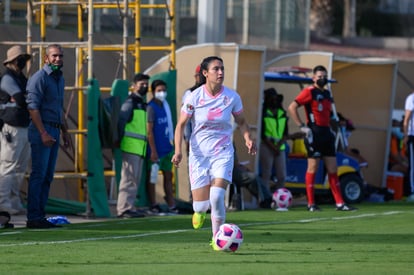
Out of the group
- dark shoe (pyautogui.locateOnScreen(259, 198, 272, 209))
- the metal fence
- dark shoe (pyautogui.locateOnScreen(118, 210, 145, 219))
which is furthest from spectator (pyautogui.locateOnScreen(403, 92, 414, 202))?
the metal fence

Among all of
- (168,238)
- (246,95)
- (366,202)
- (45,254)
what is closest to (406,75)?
(366,202)

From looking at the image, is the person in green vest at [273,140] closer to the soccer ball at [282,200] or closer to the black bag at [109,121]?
the soccer ball at [282,200]

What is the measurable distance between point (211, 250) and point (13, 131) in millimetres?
5190

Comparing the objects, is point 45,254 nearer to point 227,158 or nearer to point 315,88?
point 227,158

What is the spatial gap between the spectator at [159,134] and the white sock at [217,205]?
613 cm

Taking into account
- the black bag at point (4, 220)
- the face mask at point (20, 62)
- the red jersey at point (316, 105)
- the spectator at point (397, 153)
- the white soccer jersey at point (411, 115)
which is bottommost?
the spectator at point (397, 153)

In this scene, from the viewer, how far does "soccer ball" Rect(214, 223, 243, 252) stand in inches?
430

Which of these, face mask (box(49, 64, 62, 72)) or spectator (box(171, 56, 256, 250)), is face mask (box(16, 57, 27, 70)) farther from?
spectator (box(171, 56, 256, 250))

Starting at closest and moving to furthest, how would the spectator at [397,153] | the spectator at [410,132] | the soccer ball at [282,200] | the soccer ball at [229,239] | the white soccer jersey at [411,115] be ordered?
1. the soccer ball at [229,239]
2. the soccer ball at [282,200]
3. the spectator at [410,132]
4. the white soccer jersey at [411,115]
5. the spectator at [397,153]

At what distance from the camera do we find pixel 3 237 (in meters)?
12.7

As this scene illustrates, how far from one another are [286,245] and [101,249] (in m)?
2.00

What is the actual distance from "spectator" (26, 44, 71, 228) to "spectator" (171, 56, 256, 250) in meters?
2.78

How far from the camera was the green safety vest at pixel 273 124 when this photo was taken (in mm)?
19750

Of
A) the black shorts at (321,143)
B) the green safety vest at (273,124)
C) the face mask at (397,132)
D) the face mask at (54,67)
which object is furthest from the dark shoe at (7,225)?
the face mask at (397,132)
